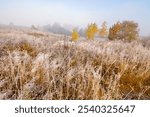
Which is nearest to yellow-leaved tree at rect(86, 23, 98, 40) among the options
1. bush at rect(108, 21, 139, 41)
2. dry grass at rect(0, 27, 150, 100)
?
bush at rect(108, 21, 139, 41)

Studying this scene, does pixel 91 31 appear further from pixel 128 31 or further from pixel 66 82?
pixel 66 82

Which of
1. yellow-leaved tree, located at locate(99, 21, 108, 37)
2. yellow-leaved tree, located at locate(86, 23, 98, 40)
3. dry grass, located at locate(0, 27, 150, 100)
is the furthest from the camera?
yellow-leaved tree, located at locate(99, 21, 108, 37)

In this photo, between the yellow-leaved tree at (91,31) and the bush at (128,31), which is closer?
the yellow-leaved tree at (91,31)

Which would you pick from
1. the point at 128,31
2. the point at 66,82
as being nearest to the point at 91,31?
the point at 128,31

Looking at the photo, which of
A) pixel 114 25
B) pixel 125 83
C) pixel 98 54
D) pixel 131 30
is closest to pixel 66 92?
pixel 125 83

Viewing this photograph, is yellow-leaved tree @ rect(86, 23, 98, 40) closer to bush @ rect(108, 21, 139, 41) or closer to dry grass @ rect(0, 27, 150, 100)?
bush @ rect(108, 21, 139, 41)

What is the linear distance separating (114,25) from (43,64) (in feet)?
85.9

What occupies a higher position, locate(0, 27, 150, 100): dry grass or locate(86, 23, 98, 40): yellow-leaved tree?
locate(0, 27, 150, 100): dry grass

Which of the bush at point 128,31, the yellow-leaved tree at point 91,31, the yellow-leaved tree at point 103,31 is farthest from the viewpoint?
the yellow-leaved tree at point 103,31

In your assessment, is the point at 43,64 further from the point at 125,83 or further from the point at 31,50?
the point at 31,50

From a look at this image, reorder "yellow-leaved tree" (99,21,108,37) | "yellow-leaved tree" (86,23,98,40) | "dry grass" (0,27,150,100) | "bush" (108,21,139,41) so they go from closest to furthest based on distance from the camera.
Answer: "dry grass" (0,27,150,100), "yellow-leaved tree" (86,23,98,40), "bush" (108,21,139,41), "yellow-leaved tree" (99,21,108,37)

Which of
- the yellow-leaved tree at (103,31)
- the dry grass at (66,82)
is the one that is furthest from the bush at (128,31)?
the dry grass at (66,82)

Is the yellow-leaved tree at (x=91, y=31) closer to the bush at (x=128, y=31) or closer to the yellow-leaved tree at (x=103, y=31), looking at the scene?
the bush at (x=128, y=31)

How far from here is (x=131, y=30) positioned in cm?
3609
